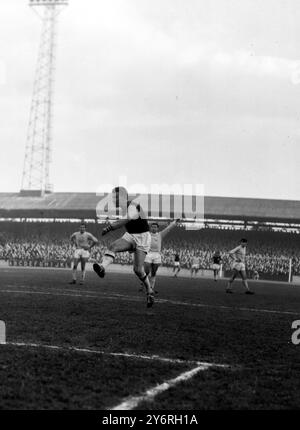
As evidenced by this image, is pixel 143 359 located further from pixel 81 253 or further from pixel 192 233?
pixel 192 233

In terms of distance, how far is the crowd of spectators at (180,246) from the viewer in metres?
47.5

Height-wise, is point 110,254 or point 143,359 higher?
point 110,254

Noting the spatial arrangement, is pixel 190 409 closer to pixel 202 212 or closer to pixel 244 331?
pixel 244 331

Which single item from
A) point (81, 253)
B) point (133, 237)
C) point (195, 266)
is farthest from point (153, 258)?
point (195, 266)

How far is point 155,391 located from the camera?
5344 millimetres

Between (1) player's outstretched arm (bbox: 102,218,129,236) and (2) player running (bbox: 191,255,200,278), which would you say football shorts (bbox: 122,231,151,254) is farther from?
(2) player running (bbox: 191,255,200,278)

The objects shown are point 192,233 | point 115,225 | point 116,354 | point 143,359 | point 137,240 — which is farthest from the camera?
point 192,233

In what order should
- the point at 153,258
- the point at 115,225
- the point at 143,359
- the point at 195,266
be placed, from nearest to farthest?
the point at 143,359
the point at 115,225
the point at 153,258
the point at 195,266

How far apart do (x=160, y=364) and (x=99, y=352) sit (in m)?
0.87

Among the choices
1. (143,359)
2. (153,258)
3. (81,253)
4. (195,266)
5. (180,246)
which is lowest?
(195,266)

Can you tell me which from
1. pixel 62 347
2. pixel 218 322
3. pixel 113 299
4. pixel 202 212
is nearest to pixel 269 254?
pixel 202 212

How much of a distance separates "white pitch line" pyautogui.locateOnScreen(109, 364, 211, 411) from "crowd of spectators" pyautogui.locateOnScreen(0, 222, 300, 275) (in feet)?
131

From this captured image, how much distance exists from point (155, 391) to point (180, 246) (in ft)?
150

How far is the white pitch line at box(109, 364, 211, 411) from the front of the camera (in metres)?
4.84
